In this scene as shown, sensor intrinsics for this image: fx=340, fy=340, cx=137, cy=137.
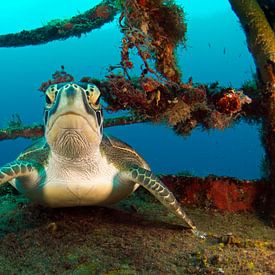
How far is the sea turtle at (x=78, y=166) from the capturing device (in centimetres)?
293

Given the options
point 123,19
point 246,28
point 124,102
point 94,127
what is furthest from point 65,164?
point 246,28

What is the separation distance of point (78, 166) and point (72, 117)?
785mm

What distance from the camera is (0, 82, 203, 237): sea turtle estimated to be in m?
2.93

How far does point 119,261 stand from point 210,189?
240 cm

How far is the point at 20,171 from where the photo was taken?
11.2 ft

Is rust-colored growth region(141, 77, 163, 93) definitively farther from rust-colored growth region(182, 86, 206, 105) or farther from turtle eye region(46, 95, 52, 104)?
turtle eye region(46, 95, 52, 104)

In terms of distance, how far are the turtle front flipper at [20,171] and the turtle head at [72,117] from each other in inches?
14.8

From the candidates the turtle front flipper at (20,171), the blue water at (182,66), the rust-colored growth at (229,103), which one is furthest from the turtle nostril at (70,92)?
the blue water at (182,66)

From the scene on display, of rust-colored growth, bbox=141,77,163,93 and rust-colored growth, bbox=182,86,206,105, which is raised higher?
rust-colored growth, bbox=141,77,163,93

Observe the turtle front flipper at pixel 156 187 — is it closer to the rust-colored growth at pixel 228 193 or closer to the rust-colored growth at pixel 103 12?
the rust-colored growth at pixel 228 193

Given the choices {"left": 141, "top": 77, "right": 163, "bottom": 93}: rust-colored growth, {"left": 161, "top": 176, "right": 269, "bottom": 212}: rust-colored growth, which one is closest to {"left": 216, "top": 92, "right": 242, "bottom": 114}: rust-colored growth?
{"left": 141, "top": 77, "right": 163, "bottom": 93}: rust-colored growth

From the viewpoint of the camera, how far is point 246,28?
4336 mm

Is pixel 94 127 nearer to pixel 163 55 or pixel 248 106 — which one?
pixel 163 55

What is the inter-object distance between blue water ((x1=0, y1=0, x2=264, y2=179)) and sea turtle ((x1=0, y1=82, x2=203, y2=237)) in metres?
37.8
